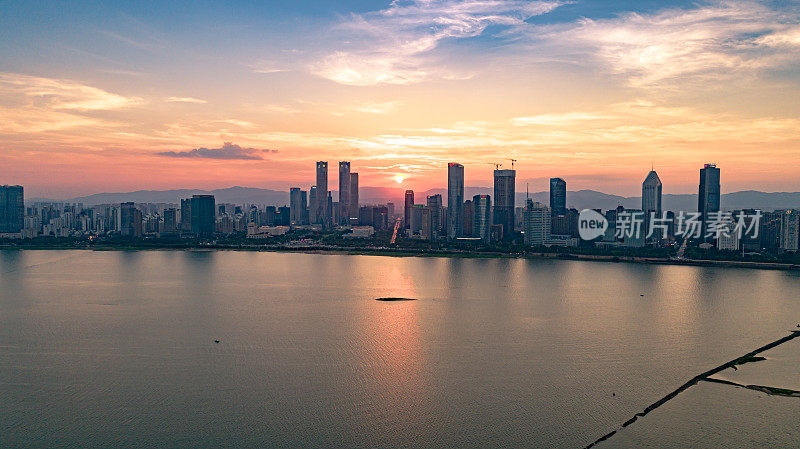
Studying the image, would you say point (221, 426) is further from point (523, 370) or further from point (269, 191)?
point (269, 191)

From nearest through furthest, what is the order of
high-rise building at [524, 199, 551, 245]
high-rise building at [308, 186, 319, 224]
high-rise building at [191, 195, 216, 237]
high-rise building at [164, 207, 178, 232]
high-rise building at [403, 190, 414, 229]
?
1. high-rise building at [524, 199, 551, 245]
2. high-rise building at [191, 195, 216, 237]
3. high-rise building at [164, 207, 178, 232]
4. high-rise building at [403, 190, 414, 229]
5. high-rise building at [308, 186, 319, 224]

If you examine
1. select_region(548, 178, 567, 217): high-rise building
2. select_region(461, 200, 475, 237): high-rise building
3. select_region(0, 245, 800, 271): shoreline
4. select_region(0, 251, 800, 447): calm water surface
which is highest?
select_region(548, 178, 567, 217): high-rise building

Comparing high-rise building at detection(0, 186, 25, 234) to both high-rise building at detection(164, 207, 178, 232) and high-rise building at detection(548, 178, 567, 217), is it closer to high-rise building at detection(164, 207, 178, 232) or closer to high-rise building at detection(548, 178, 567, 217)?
high-rise building at detection(164, 207, 178, 232)

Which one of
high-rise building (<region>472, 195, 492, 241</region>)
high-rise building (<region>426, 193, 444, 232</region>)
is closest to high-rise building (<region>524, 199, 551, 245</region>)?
high-rise building (<region>472, 195, 492, 241</region>)

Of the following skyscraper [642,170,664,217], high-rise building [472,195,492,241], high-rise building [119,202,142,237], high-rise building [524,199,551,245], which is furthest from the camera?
skyscraper [642,170,664,217]

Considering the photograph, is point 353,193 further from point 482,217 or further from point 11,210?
point 11,210

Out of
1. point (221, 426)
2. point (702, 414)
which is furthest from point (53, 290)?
point (702, 414)

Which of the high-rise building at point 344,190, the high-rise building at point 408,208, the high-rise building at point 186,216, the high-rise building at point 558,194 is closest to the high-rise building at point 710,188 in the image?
the high-rise building at point 558,194
